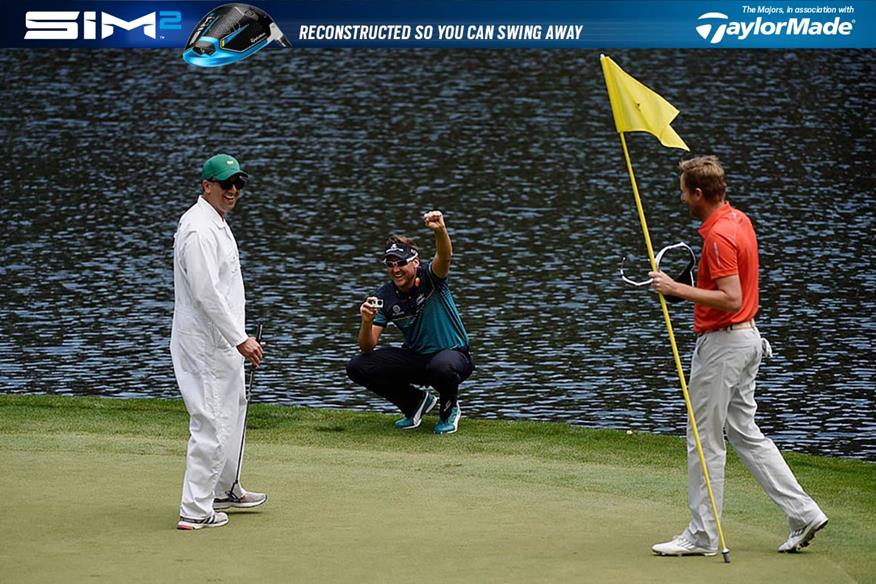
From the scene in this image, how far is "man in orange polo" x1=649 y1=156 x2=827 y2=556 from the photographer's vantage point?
8.00 meters

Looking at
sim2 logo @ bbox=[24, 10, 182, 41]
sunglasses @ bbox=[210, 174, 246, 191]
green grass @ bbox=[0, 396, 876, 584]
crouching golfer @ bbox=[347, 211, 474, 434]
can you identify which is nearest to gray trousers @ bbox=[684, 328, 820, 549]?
green grass @ bbox=[0, 396, 876, 584]

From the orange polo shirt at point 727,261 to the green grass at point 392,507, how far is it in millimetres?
1158

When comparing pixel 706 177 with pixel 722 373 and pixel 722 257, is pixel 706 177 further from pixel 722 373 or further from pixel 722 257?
pixel 722 373

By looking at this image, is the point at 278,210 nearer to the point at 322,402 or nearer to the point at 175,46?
the point at 322,402

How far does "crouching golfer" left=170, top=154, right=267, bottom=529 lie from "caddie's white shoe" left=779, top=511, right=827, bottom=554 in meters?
2.81

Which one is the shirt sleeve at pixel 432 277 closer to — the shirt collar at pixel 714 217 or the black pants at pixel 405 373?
the black pants at pixel 405 373

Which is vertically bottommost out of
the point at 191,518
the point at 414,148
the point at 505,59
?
the point at 191,518

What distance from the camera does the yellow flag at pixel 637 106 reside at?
8.65 meters

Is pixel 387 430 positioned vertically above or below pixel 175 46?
below

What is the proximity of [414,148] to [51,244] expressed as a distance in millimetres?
9104

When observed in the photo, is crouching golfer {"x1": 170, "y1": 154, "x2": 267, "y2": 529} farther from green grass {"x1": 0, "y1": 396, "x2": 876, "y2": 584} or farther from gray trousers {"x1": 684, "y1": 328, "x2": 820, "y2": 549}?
gray trousers {"x1": 684, "y1": 328, "x2": 820, "y2": 549}

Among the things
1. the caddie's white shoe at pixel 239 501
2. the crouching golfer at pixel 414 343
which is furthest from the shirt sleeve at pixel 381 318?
the caddie's white shoe at pixel 239 501

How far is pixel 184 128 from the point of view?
32562 millimetres

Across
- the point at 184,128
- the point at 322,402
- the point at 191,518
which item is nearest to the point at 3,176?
the point at 184,128
